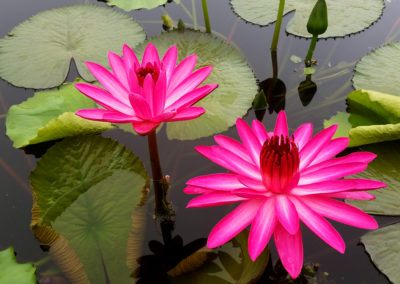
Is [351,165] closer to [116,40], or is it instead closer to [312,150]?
[312,150]

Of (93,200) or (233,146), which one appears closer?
(233,146)

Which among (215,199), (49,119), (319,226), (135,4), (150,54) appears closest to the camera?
(319,226)

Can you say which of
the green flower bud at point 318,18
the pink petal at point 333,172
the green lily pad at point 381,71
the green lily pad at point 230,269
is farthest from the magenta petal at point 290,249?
the green flower bud at point 318,18

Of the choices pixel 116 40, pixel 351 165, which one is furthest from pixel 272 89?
pixel 351 165

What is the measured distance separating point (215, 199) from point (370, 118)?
1.35 metres

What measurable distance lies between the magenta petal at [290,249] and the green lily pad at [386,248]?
594 mm

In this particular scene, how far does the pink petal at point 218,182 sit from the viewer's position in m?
1.50

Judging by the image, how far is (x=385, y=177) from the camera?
2029 millimetres

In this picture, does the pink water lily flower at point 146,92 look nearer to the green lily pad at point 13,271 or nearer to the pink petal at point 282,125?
the pink petal at point 282,125

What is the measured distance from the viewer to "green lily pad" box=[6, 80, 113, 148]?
2104 mm

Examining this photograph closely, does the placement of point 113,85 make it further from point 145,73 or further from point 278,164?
point 278,164

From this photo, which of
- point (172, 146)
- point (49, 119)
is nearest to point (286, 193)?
point (172, 146)

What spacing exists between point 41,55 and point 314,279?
2.31 m

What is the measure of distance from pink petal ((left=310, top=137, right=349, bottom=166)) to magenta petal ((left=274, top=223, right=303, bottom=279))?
347mm
